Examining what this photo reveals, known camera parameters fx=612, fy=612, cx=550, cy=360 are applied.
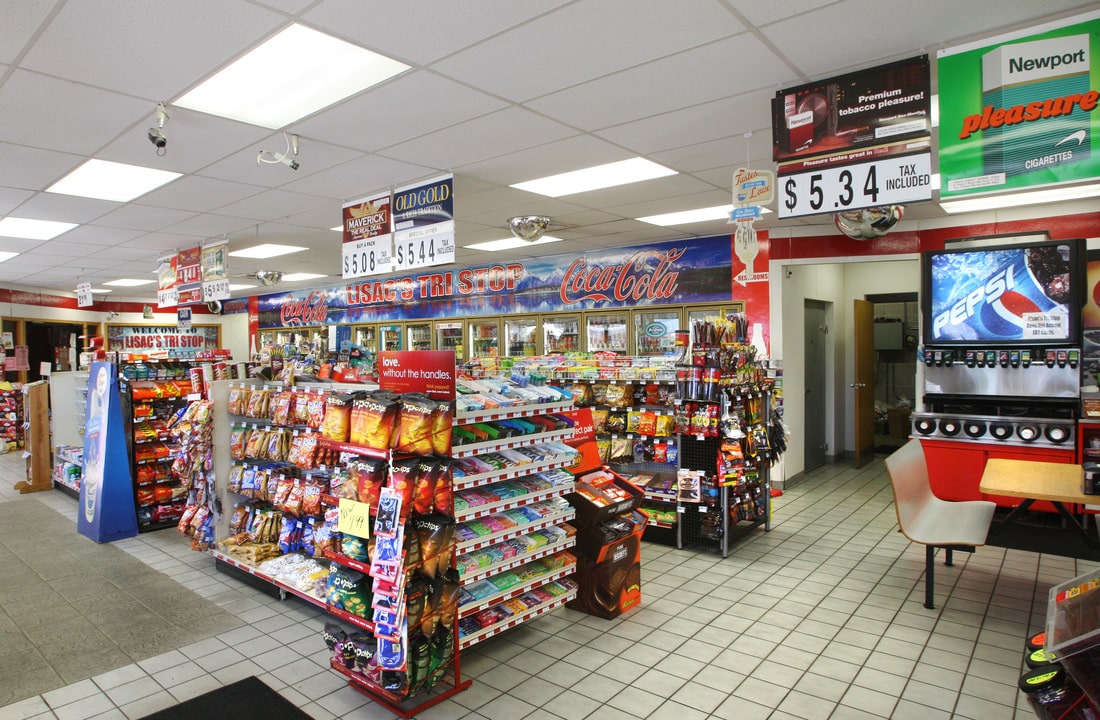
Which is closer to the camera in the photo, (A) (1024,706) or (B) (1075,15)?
(B) (1075,15)

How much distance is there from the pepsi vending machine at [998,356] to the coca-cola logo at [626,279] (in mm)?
3168

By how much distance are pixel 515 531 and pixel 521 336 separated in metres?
6.98

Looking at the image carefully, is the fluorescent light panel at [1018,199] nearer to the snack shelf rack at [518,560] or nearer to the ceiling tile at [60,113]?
the snack shelf rack at [518,560]

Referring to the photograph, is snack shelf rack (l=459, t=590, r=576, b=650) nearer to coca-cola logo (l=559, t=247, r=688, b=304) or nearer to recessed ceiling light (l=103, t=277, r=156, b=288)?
A: coca-cola logo (l=559, t=247, r=688, b=304)

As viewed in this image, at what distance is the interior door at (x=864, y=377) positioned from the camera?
9165 millimetres

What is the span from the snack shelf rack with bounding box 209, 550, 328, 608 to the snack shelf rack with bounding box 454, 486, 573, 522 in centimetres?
134

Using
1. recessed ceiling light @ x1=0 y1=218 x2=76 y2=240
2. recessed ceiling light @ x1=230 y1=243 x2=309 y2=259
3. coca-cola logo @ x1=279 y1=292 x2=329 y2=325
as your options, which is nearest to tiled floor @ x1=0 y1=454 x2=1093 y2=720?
recessed ceiling light @ x1=0 y1=218 x2=76 y2=240

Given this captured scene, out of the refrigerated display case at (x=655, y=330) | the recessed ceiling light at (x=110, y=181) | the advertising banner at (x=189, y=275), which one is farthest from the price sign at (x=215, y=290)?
the refrigerated display case at (x=655, y=330)

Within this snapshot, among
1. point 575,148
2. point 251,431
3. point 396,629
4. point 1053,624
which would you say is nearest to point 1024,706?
point 1053,624

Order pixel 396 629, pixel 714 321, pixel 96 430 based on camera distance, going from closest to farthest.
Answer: pixel 396 629 → pixel 714 321 → pixel 96 430

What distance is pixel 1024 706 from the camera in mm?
3096

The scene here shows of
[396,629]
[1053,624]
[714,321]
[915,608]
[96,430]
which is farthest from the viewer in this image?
[96,430]

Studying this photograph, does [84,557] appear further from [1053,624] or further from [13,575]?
[1053,624]

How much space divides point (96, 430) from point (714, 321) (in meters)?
6.35
